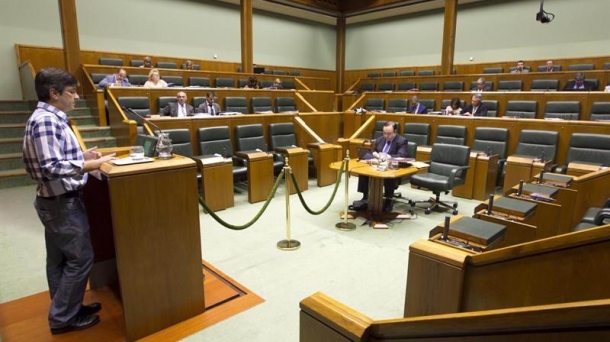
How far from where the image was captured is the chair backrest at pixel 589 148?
448 cm

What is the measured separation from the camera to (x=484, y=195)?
16.2 ft

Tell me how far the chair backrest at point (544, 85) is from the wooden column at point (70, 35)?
9.04m

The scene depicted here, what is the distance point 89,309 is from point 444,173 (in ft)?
13.1

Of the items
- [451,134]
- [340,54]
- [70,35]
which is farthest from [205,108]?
[340,54]

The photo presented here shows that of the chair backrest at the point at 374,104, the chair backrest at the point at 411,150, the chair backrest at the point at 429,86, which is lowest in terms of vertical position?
the chair backrest at the point at 411,150

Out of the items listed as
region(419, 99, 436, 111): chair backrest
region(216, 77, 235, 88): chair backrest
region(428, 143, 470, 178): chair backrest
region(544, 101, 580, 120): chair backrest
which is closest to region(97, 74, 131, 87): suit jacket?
region(216, 77, 235, 88): chair backrest

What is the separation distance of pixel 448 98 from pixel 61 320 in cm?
701

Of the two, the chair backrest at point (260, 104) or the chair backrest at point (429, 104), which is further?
the chair backrest at point (429, 104)

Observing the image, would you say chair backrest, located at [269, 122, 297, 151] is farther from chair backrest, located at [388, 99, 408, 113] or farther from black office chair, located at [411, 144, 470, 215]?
chair backrest, located at [388, 99, 408, 113]

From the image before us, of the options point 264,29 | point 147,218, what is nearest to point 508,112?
point 147,218

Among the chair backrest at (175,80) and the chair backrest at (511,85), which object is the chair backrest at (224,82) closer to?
the chair backrest at (175,80)

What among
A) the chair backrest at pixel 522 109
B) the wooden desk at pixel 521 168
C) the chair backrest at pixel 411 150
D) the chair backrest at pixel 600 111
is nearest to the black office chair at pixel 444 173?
the chair backrest at pixel 411 150

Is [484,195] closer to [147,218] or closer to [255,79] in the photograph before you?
[147,218]

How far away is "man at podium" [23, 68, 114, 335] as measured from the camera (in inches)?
73.6
